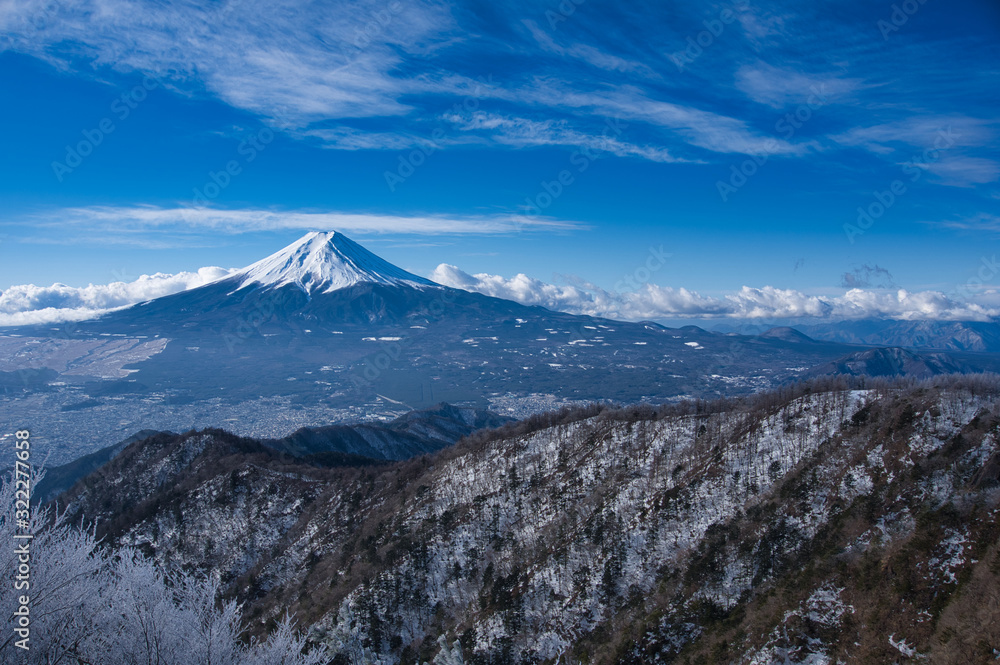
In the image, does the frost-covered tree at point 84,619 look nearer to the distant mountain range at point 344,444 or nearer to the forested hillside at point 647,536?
the forested hillside at point 647,536

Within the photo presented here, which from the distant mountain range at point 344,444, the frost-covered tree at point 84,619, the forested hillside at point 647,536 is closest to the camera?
the frost-covered tree at point 84,619

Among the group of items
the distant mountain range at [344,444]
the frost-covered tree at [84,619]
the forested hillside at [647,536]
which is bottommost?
the distant mountain range at [344,444]

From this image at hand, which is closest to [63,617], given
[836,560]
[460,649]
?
[460,649]

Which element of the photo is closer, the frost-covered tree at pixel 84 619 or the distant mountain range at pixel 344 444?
the frost-covered tree at pixel 84 619

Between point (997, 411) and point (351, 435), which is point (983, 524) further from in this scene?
point (351, 435)

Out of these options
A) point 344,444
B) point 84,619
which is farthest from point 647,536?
point 344,444

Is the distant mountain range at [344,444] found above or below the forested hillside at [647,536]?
below

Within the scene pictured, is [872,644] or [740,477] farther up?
[740,477]

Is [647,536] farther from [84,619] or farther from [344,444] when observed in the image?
[344,444]

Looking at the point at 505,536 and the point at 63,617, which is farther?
the point at 505,536

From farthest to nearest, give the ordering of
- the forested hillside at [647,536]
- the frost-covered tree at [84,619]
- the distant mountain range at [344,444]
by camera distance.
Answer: the distant mountain range at [344,444] < the forested hillside at [647,536] < the frost-covered tree at [84,619]

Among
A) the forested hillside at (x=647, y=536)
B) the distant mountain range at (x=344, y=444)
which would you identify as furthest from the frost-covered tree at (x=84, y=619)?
the distant mountain range at (x=344, y=444)
